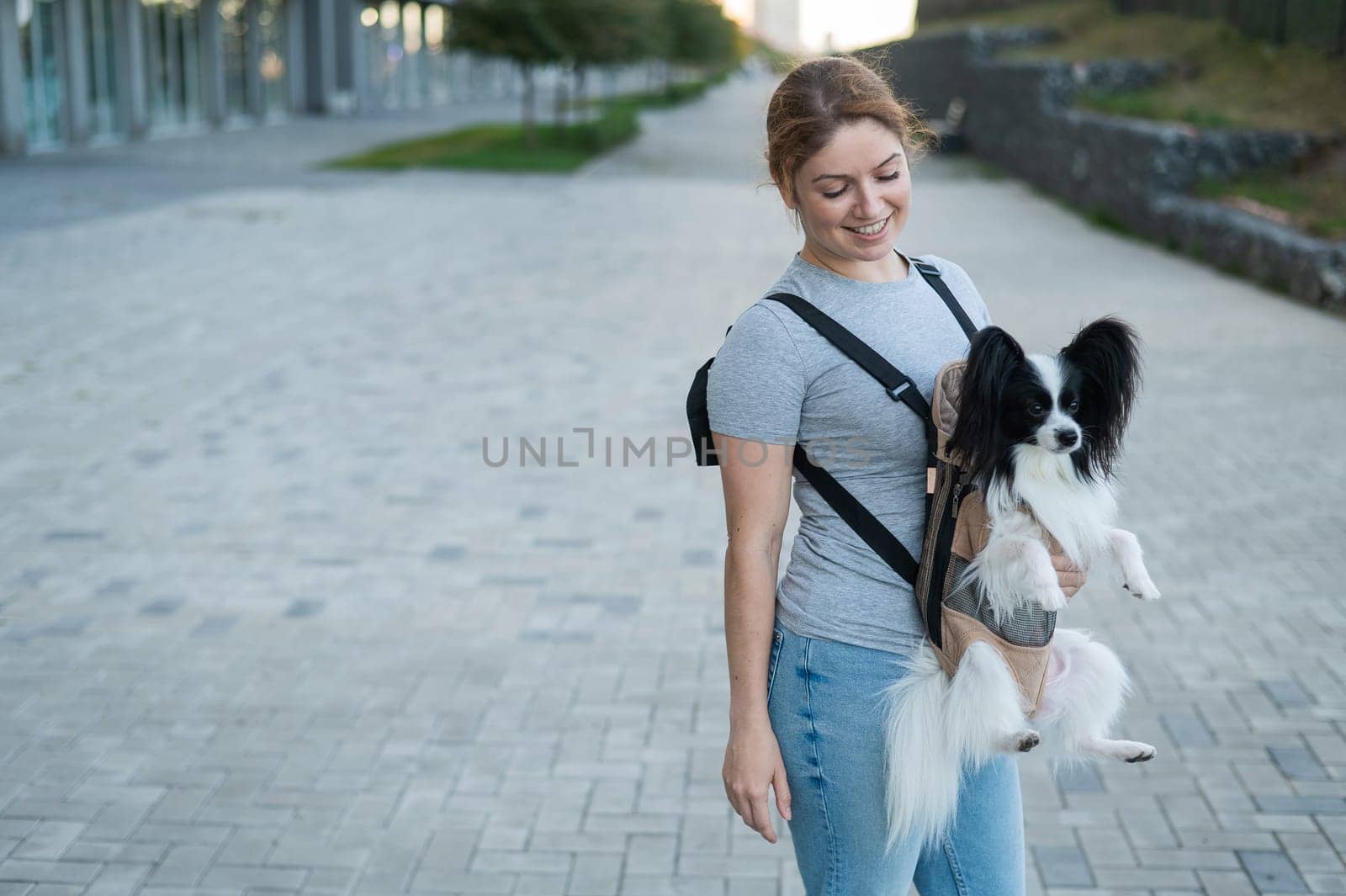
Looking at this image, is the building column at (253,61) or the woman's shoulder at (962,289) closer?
the woman's shoulder at (962,289)

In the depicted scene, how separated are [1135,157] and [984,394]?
737 inches

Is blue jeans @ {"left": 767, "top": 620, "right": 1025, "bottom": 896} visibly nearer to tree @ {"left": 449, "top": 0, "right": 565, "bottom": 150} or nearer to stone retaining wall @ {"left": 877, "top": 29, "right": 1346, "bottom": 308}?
stone retaining wall @ {"left": 877, "top": 29, "right": 1346, "bottom": 308}

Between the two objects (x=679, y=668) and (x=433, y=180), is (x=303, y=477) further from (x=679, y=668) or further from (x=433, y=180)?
(x=433, y=180)

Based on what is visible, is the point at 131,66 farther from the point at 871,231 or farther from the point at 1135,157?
the point at 871,231

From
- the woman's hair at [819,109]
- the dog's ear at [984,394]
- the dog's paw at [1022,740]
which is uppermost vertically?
the woman's hair at [819,109]

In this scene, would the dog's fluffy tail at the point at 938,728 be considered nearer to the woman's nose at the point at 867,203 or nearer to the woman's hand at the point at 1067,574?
the woman's hand at the point at 1067,574

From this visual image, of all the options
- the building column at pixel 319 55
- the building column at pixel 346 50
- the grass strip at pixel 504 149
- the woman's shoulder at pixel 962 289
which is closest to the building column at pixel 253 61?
the building column at pixel 319 55

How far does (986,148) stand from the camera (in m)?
31.0

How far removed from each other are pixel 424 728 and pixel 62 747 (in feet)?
4.04

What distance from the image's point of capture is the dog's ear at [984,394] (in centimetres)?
211

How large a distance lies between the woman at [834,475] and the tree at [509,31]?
29.5m

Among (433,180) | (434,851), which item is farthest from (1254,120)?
(434,851)

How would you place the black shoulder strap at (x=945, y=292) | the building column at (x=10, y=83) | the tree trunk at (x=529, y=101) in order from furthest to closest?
the tree trunk at (x=529, y=101) → the building column at (x=10, y=83) → the black shoulder strap at (x=945, y=292)

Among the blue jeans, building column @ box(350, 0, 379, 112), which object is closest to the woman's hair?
the blue jeans
